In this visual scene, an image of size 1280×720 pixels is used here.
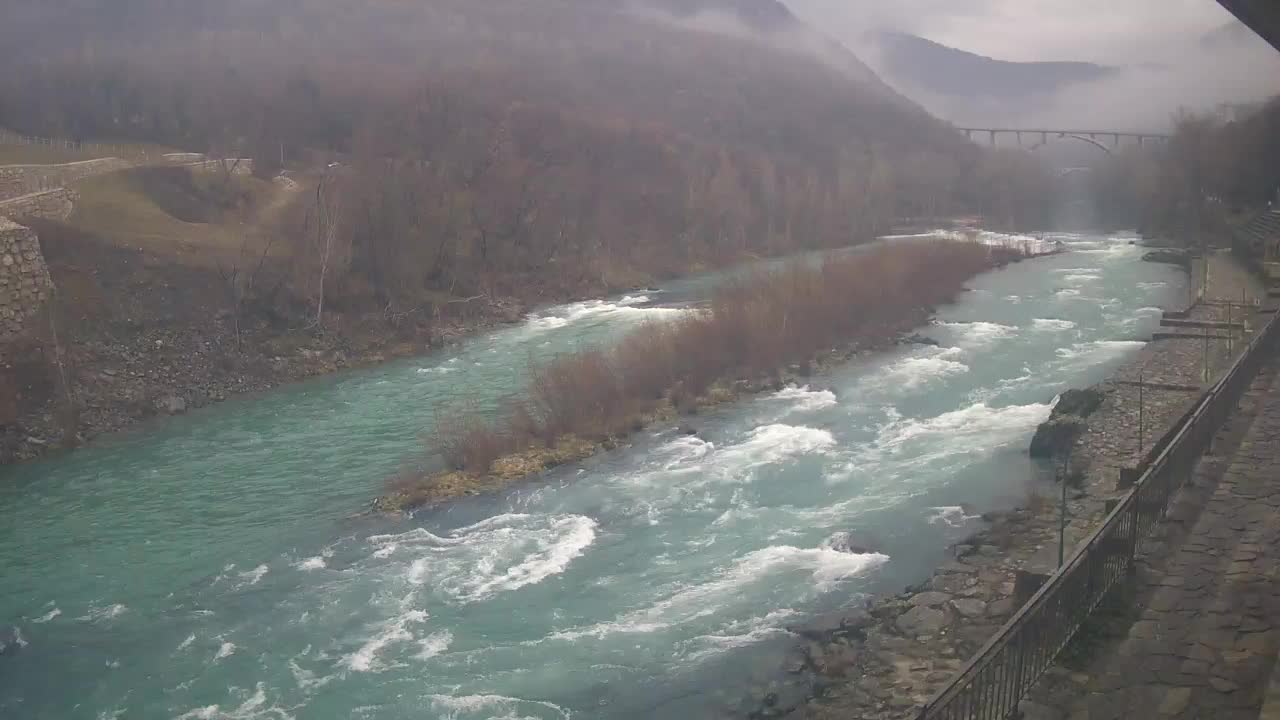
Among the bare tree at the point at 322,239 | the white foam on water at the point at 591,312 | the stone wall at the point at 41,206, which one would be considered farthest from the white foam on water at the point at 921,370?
the stone wall at the point at 41,206

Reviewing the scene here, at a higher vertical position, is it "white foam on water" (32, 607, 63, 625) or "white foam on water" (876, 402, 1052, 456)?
"white foam on water" (876, 402, 1052, 456)

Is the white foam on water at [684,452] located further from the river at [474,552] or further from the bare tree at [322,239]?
the bare tree at [322,239]

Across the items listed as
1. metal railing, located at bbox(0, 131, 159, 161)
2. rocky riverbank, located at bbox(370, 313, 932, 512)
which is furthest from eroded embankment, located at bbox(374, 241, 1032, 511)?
metal railing, located at bbox(0, 131, 159, 161)

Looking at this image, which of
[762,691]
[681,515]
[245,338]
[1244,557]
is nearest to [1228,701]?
[1244,557]

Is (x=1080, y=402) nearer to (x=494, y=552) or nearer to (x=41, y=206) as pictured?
(x=494, y=552)

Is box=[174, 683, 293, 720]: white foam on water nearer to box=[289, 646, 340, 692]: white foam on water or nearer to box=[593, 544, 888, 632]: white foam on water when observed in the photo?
box=[289, 646, 340, 692]: white foam on water
